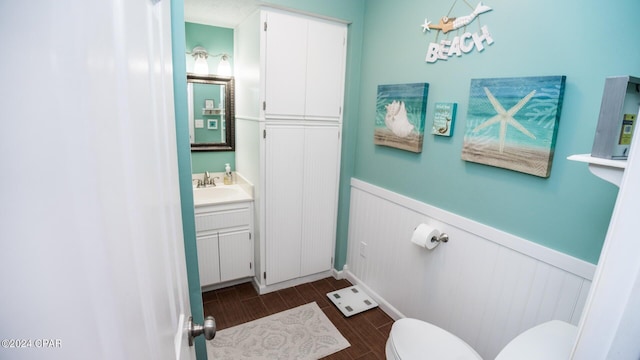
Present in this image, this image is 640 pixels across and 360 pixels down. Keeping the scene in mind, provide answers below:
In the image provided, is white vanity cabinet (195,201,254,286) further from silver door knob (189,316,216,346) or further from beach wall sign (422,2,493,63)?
beach wall sign (422,2,493,63)

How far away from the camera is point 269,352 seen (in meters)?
1.94

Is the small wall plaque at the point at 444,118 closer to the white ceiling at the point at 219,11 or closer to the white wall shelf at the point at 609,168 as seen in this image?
the white wall shelf at the point at 609,168

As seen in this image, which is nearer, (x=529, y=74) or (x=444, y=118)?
(x=529, y=74)

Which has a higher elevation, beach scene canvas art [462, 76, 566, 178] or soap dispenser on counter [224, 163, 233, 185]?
beach scene canvas art [462, 76, 566, 178]

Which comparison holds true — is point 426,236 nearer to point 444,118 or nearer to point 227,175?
point 444,118

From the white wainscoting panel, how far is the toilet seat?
0.37 m

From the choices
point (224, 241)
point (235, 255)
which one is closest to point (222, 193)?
point (224, 241)

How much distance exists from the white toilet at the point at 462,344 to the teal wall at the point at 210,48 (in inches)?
86.0

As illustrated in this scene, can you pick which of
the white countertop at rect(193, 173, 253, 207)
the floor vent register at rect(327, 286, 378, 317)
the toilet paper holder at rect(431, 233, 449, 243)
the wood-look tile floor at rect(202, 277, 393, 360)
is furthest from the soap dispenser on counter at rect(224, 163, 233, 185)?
the toilet paper holder at rect(431, 233, 449, 243)

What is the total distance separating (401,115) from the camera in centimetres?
206

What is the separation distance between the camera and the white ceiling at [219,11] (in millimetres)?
2084

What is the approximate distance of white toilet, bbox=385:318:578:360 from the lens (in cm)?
93

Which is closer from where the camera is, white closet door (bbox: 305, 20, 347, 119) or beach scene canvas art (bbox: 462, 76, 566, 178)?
beach scene canvas art (bbox: 462, 76, 566, 178)

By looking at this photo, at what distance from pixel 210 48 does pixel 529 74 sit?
2485mm
